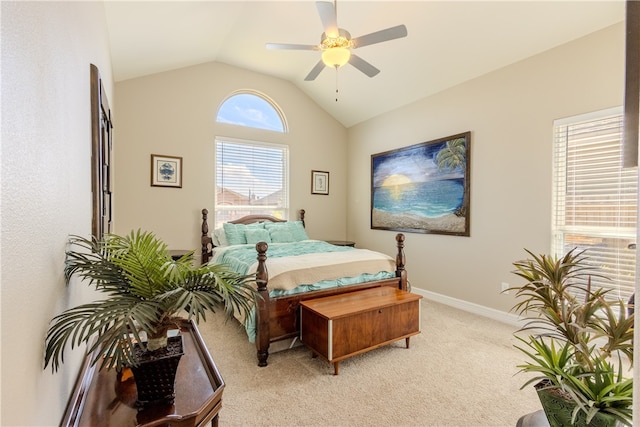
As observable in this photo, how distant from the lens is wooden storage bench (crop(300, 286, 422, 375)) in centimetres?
234

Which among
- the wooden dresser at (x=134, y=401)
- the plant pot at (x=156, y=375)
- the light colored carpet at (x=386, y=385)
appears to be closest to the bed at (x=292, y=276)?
the light colored carpet at (x=386, y=385)

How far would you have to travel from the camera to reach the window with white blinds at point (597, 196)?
8.63 ft

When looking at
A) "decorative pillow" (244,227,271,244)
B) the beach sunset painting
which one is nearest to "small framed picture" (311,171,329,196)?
the beach sunset painting

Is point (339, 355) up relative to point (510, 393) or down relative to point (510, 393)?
up

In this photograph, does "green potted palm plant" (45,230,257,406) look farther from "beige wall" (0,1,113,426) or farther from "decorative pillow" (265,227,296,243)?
"decorative pillow" (265,227,296,243)

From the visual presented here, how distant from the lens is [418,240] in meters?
4.50

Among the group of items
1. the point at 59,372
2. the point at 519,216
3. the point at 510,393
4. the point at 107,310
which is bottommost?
the point at 510,393

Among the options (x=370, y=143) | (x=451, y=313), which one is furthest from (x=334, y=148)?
(x=451, y=313)

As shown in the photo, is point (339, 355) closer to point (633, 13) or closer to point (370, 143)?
point (633, 13)

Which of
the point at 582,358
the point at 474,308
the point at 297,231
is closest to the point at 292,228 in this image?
the point at 297,231

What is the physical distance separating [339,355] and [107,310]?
187cm

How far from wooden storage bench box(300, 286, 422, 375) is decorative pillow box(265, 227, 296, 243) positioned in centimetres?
184

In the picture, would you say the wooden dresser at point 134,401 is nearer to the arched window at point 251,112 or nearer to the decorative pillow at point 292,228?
the decorative pillow at point 292,228

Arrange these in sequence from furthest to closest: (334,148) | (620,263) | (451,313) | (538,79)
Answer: (334,148) < (451,313) < (538,79) < (620,263)
